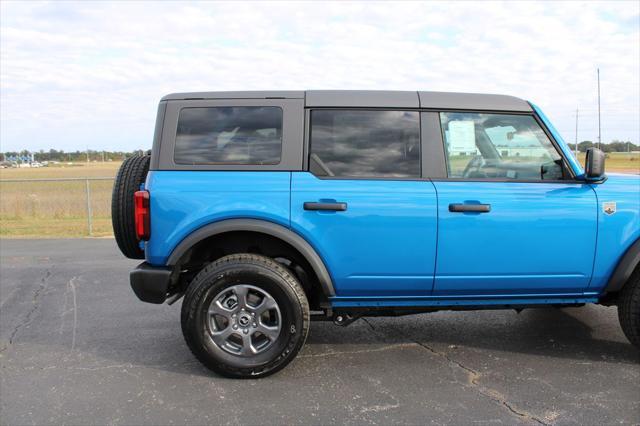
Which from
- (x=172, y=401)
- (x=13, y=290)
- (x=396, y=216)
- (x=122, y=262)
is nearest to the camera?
(x=172, y=401)

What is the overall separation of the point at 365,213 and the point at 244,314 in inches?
43.1

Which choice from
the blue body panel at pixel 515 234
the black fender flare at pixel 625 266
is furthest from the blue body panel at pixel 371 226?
the black fender flare at pixel 625 266

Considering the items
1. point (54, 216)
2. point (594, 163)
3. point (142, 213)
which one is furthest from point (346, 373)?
point (54, 216)

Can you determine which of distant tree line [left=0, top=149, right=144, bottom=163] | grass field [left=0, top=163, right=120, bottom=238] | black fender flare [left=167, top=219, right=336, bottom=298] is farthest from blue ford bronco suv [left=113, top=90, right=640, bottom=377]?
distant tree line [left=0, top=149, right=144, bottom=163]

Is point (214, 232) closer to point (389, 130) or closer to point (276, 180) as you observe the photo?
point (276, 180)

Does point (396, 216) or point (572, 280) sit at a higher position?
point (396, 216)

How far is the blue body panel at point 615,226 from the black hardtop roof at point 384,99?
826 millimetres

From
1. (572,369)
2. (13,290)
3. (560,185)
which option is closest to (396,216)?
(560,185)

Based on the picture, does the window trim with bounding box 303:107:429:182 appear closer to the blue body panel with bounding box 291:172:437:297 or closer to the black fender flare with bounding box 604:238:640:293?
the blue body panel with bounding box 291:172:437:297

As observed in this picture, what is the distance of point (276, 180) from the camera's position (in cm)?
344

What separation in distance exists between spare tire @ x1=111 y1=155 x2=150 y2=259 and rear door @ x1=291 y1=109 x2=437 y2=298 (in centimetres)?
125

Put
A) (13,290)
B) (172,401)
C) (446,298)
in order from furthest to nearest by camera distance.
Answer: (13,290) → (446,298) → (172,401)

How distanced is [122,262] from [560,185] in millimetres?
6340

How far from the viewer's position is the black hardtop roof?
3580 millimetres
